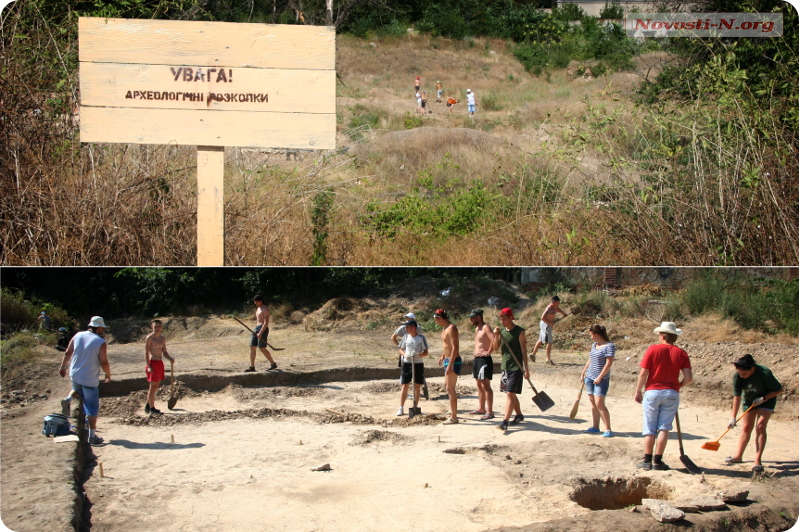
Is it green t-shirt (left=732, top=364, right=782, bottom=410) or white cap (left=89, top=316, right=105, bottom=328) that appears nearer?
green t-shirt (left=732, top=364, right=782, bottom=410)

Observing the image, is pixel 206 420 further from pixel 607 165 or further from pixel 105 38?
pixel 607 165

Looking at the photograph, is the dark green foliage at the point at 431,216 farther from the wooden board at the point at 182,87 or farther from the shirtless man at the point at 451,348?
the wooden board at the point at 182,87

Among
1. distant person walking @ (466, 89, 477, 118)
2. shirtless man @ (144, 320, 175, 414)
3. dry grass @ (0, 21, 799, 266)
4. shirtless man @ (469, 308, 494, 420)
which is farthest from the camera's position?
distant person walking @ (466, 89, 477, 118)

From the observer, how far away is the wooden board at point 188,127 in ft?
18.6

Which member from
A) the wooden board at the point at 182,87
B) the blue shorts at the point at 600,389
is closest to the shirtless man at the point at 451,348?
the blue shorts at the point at 600,389

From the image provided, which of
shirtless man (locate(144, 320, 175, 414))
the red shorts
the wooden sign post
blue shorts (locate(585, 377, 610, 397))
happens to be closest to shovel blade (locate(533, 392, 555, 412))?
blue shorts (locate(585, 377, 610, 397))

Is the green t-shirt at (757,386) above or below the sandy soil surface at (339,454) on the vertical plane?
above

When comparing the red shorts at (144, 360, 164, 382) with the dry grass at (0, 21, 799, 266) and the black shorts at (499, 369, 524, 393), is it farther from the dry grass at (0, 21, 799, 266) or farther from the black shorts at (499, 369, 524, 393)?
the black shorts at (499, 369, 524, 393)

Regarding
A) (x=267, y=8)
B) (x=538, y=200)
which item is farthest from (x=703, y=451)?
(x=267, y=8)

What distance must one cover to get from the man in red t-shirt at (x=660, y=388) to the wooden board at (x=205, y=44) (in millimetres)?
3589

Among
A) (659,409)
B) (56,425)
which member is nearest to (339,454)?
(56,425)

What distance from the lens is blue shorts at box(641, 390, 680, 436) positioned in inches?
221

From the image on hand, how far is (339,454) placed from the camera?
20.6ft

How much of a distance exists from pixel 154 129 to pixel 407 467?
11.6 feet
